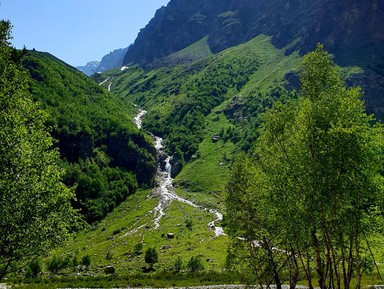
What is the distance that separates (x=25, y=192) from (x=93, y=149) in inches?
5974

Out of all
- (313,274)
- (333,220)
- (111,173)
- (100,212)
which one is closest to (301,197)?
(333,220)

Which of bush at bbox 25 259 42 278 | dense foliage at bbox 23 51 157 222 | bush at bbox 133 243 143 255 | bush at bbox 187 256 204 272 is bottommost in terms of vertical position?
bush at bbox 25 259 42 278

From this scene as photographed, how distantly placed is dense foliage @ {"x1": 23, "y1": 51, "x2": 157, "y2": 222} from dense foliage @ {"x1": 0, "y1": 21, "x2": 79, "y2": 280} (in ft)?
380

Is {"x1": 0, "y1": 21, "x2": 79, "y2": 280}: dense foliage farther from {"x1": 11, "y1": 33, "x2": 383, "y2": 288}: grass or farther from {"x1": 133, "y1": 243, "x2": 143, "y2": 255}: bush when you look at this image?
{"x1": 133, "y1": 243, "x2": 143, "y2": 255}: bush

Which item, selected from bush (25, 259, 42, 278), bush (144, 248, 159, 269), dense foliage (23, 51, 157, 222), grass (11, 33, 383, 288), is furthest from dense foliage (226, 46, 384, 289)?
dense foliage (23, 51, 157, 222)

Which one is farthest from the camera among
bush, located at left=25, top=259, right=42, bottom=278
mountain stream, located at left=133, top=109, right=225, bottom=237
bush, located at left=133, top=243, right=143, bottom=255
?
mountain stream, located at left=133, top=109, right=225, bottom=237

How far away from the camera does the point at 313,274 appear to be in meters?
73.7

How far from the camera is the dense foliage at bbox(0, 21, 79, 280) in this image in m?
24.1

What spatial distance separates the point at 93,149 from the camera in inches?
6767

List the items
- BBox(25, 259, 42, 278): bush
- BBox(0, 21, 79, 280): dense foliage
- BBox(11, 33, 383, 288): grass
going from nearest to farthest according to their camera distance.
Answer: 1. BBox(0, 21, 79, 280): dense foliage
2. BBox(11, 33, 383, 288): grass
3. BBox(25, 259, 42, 278): bush

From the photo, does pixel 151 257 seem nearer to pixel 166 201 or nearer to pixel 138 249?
pixel 138 249

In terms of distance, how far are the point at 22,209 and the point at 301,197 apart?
1892cm

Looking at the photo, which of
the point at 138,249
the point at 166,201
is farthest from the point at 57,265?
the point at 166,201

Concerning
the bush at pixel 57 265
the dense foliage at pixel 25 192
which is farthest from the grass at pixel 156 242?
the dense foliage at pixel 25 192
